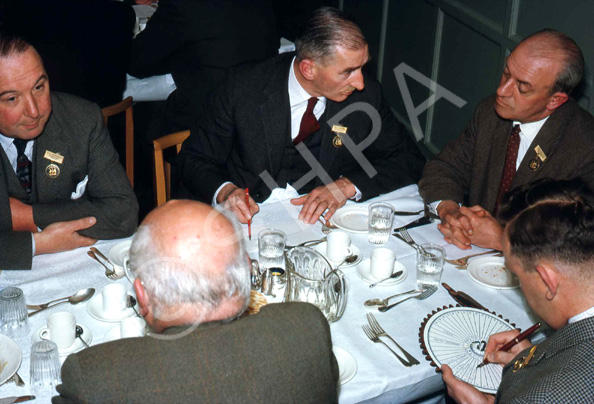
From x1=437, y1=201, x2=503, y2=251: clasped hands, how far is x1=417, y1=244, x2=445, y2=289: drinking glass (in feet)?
0.96

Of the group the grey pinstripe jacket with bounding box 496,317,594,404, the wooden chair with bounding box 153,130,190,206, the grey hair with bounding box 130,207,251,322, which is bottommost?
the wooden chair with bounding box 153,130,190,206

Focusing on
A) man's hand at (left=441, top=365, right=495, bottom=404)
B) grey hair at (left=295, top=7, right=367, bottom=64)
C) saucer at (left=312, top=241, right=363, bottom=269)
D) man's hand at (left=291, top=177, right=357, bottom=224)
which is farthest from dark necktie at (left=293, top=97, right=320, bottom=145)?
man's hand at (left=441, top=365, right=495, bottom=404)

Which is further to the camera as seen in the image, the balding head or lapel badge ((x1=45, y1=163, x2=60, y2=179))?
lapel badge ((x1=45, y1=163, x2=60, y2=179))

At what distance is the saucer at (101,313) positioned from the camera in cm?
186

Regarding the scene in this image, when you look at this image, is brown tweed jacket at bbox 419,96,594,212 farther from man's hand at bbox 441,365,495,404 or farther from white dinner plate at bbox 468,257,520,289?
man's hand at bbox 441,365,495,404

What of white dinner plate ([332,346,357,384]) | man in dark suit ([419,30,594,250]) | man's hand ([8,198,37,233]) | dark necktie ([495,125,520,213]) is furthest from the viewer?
dark necktie ([495,125,520,213])

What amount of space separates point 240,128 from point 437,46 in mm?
2469

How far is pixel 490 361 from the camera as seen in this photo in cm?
178

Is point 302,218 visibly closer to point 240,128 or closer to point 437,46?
point 240,128

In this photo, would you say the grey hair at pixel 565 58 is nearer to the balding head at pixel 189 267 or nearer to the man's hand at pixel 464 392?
the man's hand at pixel 464 392

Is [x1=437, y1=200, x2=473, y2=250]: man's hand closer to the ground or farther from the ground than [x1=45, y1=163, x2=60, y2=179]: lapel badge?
closer to the ground

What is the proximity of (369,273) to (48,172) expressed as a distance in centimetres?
136

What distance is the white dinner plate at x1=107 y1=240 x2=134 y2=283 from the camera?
211 centimetres

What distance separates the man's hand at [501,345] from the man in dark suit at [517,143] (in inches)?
22.0
